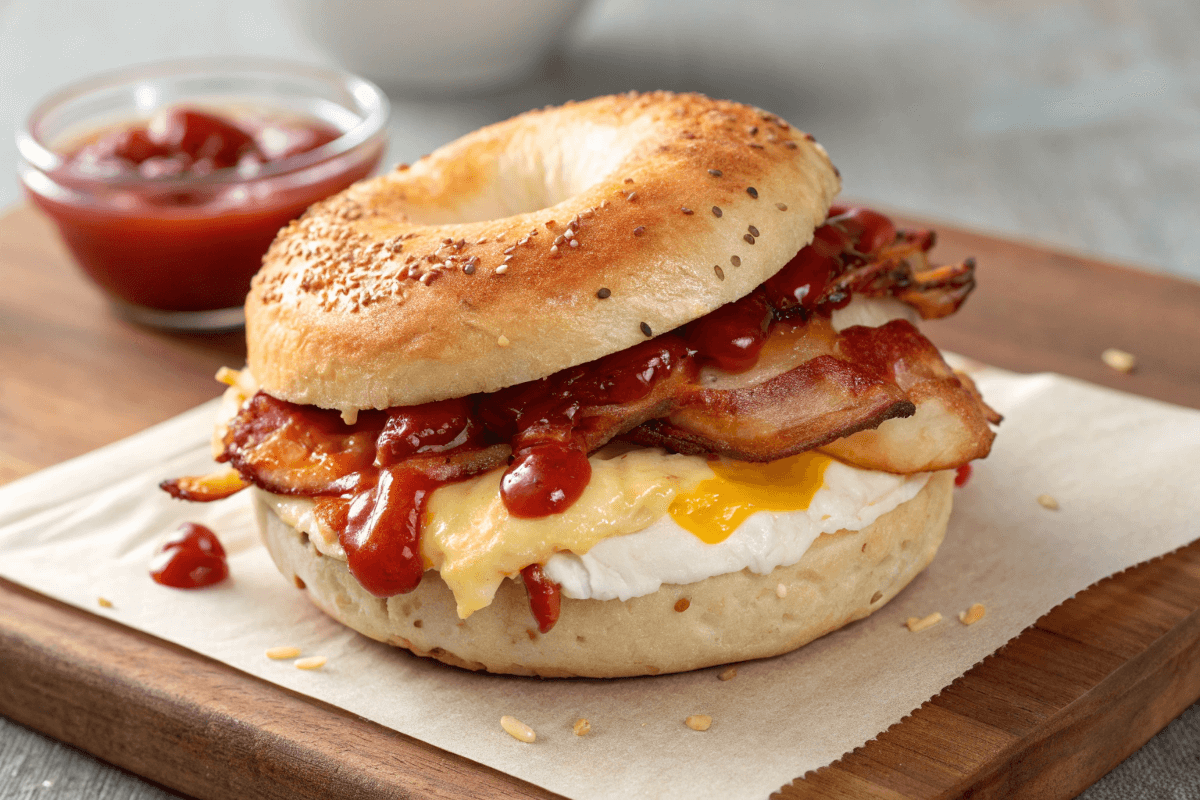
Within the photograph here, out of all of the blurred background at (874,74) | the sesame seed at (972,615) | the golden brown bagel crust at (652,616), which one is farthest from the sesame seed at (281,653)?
the blurred background at (874,74)

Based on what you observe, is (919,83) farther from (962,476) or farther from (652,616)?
(652,616)

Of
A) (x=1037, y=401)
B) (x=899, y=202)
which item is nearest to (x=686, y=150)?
(x=1037, y=401)

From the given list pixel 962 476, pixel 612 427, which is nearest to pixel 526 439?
pixel 612 427

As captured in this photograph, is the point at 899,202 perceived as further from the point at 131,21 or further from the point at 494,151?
the point at 131,21

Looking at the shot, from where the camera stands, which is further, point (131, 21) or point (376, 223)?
point (131, 21)

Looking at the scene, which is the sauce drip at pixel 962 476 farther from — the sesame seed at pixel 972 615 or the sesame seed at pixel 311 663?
the sesame seed at pixel 311 663

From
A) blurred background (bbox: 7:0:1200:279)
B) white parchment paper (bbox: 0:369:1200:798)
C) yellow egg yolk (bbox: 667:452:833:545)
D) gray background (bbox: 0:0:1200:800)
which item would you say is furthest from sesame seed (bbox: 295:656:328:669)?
blurred background (bbox: 7:0:1200:279)

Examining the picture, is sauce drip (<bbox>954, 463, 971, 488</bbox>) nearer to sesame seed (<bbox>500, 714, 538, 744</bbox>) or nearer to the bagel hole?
the bagel hole
